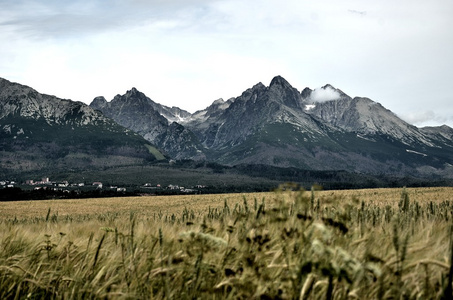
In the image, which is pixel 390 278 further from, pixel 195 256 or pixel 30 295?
pixel 30 295

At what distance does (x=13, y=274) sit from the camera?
4.69 metres

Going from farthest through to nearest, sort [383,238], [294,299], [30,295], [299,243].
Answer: [383,238]
[30,295]
[299,243]
[294,299]

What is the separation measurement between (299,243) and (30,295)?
283 cm

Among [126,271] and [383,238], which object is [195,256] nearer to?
[126,271]

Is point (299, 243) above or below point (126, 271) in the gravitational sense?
above

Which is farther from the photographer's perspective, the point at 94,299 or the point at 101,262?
the point at 101,262

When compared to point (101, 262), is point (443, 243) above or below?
above

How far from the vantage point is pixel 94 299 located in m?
4.18

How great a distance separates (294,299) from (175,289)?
4.04ft

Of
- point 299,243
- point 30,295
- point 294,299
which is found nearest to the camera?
point 294,299

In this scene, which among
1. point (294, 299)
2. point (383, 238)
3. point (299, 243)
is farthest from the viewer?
point (383, 238)

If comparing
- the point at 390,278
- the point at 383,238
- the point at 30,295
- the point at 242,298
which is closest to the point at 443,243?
the point at 383,238

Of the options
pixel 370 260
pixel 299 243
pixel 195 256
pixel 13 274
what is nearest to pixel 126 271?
pixel 195 256

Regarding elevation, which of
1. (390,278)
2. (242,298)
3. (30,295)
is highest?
(390,278)
